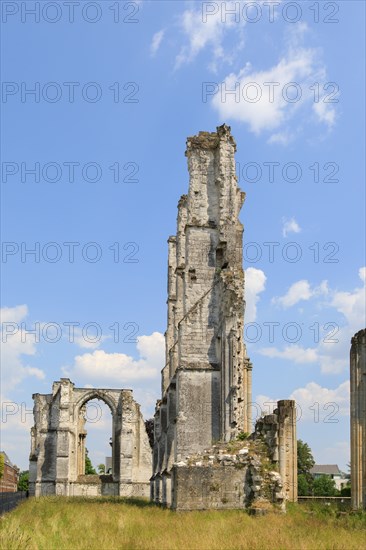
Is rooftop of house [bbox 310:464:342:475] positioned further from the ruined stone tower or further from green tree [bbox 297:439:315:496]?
the ruined stone tower

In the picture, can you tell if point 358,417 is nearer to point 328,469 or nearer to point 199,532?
point 199,532

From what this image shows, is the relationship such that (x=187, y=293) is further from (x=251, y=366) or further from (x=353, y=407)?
(x=353, y=407)

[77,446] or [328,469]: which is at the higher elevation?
[77,446]

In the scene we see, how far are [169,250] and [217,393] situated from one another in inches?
563

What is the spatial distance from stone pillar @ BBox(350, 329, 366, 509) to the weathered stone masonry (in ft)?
84.1

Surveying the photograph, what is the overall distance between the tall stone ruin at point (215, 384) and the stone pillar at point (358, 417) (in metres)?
1.40

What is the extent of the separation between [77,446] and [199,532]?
112ft

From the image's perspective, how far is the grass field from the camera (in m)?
9.21

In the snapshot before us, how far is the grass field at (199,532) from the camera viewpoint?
9.21m

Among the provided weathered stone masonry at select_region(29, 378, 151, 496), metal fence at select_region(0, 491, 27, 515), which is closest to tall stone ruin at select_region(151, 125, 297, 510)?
metal fence at select_region(0, 491, 27, 515)

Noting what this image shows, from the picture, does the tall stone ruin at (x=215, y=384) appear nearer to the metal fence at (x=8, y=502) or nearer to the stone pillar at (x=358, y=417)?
the stone pillar at (x=358, y=417)

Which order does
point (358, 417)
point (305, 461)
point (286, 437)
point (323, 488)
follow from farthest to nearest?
point (305, 461), point (323, 488), point (286, 437), point (358, 417)

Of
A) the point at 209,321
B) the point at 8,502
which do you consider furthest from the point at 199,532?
the point at 8,502

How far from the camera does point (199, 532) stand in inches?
416
